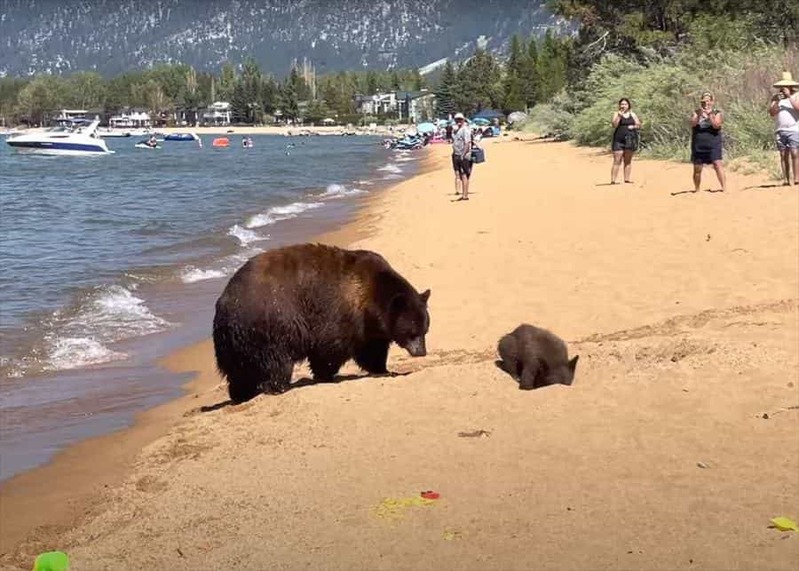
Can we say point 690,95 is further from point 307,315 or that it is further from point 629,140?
point 307,315

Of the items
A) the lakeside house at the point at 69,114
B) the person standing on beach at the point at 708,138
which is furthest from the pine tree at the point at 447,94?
the person standing on beach at the point at 708,138

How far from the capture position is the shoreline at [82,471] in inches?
237

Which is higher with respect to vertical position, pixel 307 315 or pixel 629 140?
pixel 629 140

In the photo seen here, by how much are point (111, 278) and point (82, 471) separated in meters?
9.10

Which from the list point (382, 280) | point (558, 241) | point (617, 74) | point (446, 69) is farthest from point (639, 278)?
point (446, 69)

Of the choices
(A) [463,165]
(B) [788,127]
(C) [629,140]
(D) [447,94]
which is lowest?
(A) [463,165]

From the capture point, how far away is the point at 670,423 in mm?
5969

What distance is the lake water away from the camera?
29.3 ft

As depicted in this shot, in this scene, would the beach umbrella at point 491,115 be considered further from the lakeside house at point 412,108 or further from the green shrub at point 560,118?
the green shrub at point 560,118

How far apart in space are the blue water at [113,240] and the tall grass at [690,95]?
9.55m

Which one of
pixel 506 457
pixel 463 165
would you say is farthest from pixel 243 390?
pixel 463 165

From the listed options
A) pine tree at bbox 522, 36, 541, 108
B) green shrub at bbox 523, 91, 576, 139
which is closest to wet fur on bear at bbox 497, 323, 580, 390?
green shrub at bbox 523, 91, 576, 139

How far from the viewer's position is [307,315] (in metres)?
7.47

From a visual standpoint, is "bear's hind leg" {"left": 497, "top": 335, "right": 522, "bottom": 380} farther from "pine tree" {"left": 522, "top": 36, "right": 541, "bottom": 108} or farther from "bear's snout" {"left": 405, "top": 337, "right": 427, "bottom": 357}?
"pine tree" {"left": 522, "top": 36, "right": 541, "bottom": 108}
